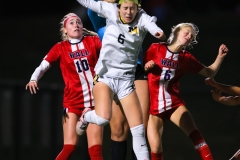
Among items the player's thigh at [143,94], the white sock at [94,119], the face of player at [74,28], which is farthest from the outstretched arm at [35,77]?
the player's thigh at [143,94]

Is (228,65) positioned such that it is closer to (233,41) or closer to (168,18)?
(233,41)

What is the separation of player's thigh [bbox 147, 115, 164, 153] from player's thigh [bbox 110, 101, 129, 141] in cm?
20

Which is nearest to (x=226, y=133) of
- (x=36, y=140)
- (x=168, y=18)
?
(x=168, y=18)

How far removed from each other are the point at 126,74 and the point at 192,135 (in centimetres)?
66

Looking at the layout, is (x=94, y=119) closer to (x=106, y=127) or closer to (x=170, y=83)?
(x=170, y=83)

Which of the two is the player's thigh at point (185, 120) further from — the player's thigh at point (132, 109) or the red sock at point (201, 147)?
the player's thigh at point (132, 109)

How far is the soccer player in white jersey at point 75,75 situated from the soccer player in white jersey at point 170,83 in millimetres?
342

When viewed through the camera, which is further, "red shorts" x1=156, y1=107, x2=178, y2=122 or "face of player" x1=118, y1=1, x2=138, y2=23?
"red shorts" x1=156, y1=107, x2=178, y2=122

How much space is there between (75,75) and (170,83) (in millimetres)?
584

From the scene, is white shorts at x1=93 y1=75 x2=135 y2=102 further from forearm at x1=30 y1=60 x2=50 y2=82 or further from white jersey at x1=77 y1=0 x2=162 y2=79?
forearm at x1=30 y1=60 x2=50 y2=82

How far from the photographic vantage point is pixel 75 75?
14.1ft

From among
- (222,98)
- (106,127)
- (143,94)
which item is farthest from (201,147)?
(106,127)

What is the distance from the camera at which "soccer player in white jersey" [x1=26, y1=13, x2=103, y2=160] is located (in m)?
4.25

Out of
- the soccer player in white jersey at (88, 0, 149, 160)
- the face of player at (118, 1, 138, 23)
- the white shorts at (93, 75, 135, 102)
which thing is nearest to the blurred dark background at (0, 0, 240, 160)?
the soccer player in white jersey at (88, 0, 149, 160)
